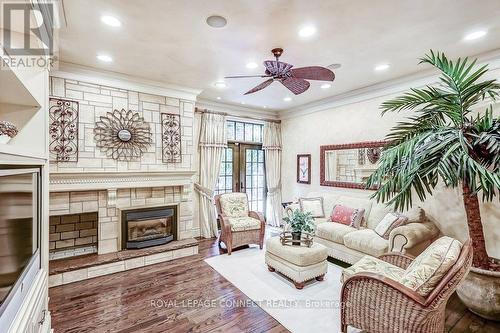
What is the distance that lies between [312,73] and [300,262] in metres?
2.19

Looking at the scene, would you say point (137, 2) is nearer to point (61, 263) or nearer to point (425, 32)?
point (425, 32)

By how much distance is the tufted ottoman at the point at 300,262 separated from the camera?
9.60 ft

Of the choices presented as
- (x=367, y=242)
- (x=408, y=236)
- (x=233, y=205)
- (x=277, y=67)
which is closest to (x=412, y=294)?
(x=408, y=236)

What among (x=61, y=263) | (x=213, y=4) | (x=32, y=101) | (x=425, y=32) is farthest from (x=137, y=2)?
(x=61, y=263)

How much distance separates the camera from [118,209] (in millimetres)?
→ 3777

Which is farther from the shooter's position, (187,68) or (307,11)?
(187,68)

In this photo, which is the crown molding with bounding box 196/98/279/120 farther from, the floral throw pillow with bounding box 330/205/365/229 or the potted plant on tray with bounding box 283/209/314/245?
the potted plant on tray with bounding box 283/209/314/245

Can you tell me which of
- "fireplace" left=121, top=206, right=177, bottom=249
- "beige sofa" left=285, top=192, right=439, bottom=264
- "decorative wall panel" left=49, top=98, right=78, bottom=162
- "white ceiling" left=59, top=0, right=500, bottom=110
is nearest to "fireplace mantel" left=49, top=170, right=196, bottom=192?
"decorative wall panel" left=49, top=98, right=78, bottom=162

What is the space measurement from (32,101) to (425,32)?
369 cm

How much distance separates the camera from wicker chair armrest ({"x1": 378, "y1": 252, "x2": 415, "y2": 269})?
8.20 feet

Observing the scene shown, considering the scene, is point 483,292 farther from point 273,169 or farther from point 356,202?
point 273,169

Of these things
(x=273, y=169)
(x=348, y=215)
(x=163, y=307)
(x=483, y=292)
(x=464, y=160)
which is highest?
(x=464, y=160)

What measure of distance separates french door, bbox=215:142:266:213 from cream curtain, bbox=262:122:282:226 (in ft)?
0.68

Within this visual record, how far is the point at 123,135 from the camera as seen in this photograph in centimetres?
377
